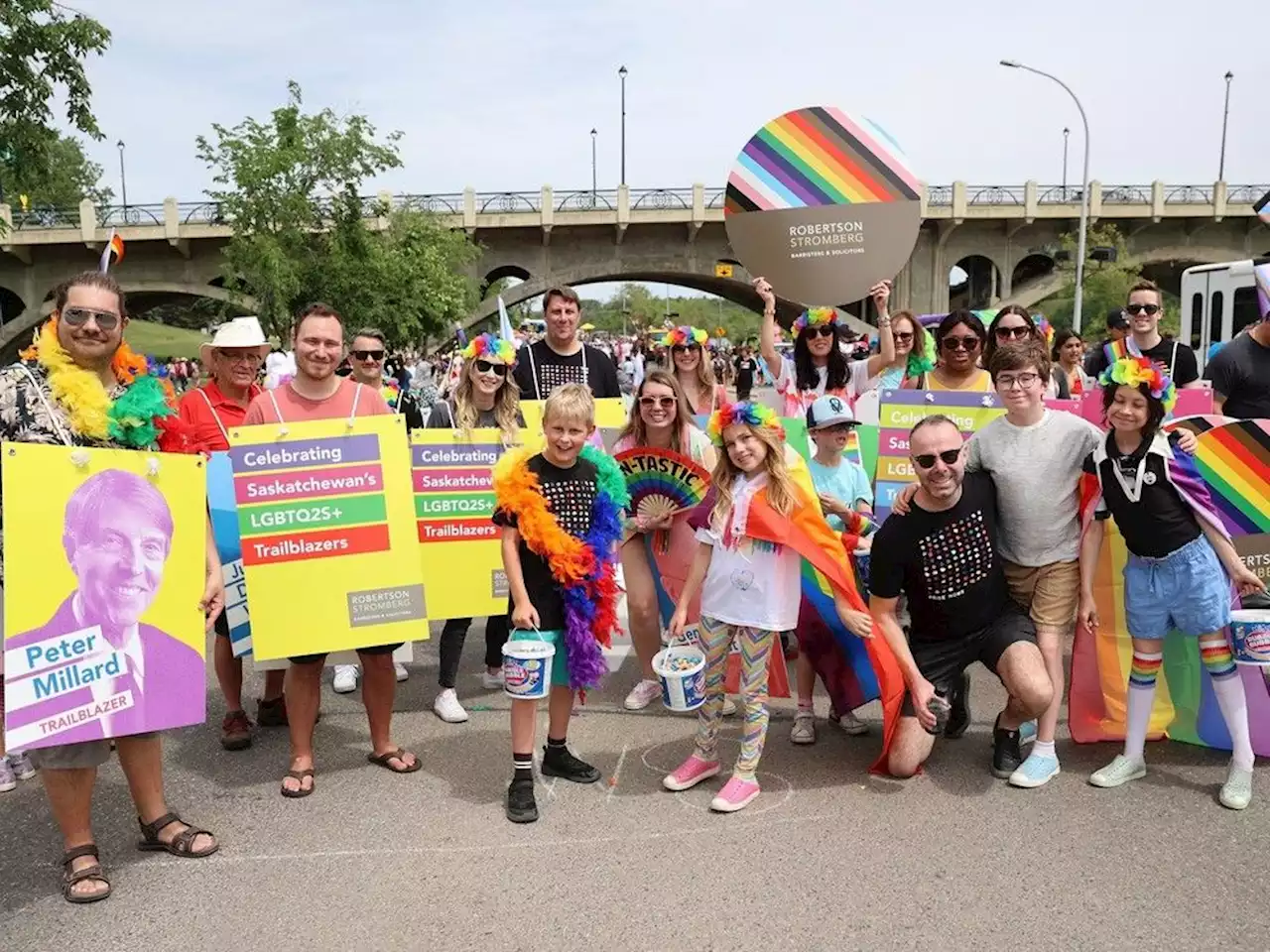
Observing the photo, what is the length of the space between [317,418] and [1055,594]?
327 cm

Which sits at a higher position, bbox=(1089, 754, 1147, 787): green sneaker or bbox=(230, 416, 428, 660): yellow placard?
bbox=(230, 416, 428, 660): yellow placard

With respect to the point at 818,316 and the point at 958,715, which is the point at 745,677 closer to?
the point at 958,715

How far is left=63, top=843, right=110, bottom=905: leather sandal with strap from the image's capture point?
3.20 metres

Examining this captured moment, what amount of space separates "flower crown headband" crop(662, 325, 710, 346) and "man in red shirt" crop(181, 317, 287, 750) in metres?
2.32

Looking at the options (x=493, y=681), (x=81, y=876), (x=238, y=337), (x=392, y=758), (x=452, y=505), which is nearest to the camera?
(x=81, y=876)

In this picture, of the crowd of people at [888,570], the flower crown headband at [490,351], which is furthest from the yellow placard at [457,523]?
the crowd of people at [888,570]

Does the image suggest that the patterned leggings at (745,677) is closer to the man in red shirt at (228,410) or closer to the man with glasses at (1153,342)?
the man in red shirt at (228,410)

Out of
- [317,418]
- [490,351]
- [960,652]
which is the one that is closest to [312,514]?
[317,418]

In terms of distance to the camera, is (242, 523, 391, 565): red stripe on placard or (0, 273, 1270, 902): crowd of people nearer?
(0, 273, 1270, 902): crowd of people

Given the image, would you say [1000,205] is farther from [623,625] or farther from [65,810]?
[65,810]

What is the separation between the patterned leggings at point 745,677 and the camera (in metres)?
3.91

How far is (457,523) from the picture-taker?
500cm

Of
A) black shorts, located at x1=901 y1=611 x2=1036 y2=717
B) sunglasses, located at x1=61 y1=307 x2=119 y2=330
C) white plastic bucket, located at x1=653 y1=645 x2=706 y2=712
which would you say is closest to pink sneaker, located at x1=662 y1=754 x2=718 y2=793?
white plastic bucket, located at x1=653 y1=645 x2=706 y2=712

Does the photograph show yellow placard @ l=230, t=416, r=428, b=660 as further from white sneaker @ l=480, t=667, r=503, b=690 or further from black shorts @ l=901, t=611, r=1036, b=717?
black shorts @ l=901, t=611, r=1036, b=717
